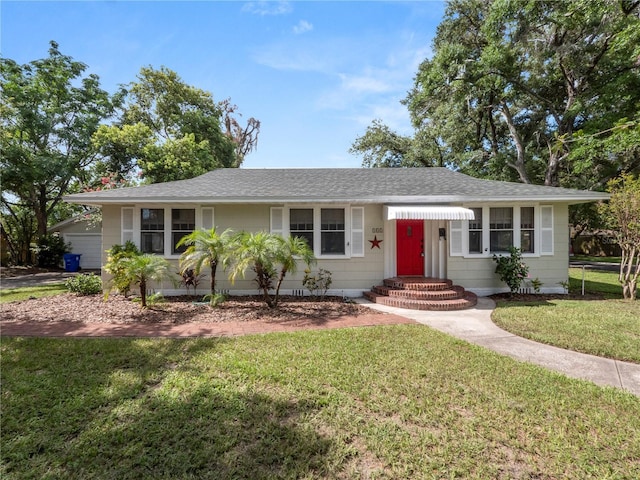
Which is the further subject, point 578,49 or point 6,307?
point 578,49

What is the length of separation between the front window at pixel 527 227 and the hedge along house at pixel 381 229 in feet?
0.11

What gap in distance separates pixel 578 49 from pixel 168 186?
22600 mm

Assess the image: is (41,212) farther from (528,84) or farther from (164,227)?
(528,84)

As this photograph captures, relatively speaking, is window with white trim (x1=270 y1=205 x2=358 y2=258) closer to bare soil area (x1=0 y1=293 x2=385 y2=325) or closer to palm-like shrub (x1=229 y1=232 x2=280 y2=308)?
bare soil area (x1=0 y1=293 x2=385 y2=325)

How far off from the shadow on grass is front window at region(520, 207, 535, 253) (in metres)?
10.1

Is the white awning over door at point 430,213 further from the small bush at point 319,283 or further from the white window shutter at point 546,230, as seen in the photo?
the white window shutter at point 546,230

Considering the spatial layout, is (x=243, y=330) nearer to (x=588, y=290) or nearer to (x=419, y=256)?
(x=419, y=256)

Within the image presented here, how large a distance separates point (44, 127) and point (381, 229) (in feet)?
69.0

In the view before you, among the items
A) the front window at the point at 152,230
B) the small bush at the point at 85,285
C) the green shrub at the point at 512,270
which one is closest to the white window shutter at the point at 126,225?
the front window at the point at 152,230

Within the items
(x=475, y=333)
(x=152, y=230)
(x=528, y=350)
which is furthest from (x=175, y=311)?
(x=528, y=350)

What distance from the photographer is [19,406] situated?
3496 mm

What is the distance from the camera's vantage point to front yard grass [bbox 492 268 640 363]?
17.5 feet

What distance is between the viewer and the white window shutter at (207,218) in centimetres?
986

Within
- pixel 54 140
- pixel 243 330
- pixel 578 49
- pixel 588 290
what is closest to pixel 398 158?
pixel 578 49
